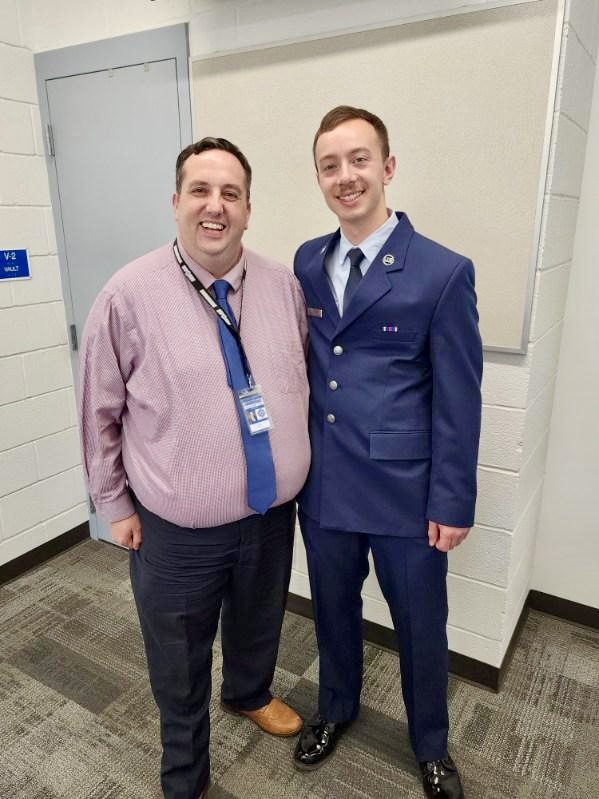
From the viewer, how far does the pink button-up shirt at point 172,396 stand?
1.31 metres

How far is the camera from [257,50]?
1.90 m

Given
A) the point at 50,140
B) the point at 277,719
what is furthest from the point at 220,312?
the point at 50,140

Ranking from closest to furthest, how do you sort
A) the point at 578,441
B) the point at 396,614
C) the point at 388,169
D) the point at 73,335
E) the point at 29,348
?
the point at 388,169 → the point at 396,614 → the point at 578,441 → the point at 29,348 → the point at 73,335

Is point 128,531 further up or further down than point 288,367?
further down

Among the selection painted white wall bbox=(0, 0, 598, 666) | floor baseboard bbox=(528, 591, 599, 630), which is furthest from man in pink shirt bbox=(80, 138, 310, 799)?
floor baseboard bbox=(528, 591, 599, 630)

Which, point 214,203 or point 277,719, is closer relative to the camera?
point 214,203

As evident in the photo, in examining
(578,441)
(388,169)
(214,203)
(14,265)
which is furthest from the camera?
(14,265)

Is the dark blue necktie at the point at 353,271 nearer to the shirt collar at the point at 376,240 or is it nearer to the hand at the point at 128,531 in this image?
the shirt collar at the point at 376,240

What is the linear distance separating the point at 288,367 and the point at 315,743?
3.70 ft

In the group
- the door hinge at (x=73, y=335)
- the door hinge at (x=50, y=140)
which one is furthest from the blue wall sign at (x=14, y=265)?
the door hinge at (x=50, y=140)

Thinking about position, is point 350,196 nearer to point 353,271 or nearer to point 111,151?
point 353,271

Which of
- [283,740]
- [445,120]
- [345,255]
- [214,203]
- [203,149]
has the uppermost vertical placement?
[445,120]

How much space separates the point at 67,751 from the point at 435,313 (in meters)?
1.66

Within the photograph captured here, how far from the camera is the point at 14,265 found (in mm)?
2506
